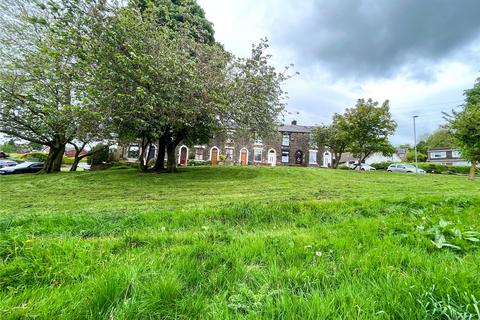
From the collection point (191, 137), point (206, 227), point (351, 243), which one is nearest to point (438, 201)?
point (351, 243)

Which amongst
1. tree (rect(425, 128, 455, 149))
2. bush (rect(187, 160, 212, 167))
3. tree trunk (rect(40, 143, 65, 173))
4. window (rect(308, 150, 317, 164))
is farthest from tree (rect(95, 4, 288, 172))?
tree (rect(425, 128, 455, 149))

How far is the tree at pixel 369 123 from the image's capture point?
19.4 m

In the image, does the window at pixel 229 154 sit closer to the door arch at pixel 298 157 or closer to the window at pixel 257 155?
the window at pixel 257 155

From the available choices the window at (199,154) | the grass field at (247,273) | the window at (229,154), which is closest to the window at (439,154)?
the window at (229,154)

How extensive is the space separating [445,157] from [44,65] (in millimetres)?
60584

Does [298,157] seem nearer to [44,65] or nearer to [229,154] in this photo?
Result: [229,154]

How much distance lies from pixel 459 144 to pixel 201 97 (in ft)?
50.7

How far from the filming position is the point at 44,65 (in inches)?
464

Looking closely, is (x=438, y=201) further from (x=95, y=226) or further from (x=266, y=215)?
(x=95, y=226)

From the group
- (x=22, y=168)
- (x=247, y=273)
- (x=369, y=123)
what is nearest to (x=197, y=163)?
(x=22, y=168)

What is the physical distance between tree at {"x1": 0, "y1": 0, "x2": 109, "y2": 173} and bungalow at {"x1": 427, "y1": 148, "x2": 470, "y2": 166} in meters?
57.2

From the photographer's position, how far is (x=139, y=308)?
4.83 ft

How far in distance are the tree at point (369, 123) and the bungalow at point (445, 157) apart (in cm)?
3565

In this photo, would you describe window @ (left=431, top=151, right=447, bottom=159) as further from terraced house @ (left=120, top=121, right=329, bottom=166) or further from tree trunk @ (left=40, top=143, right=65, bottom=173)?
tree trunk @ (left=40, top=143, right=65, bottom=173)
